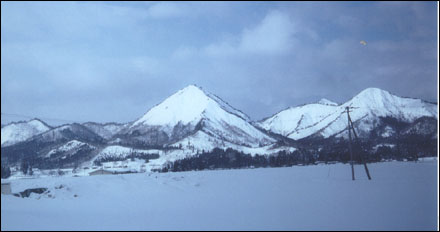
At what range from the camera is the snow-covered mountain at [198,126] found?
107 meters

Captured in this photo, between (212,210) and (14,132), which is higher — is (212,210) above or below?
below

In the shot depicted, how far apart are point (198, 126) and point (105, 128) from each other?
94294mm

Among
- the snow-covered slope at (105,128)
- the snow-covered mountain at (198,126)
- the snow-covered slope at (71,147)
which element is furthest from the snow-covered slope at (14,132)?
the snow-covered mountain at (198,126)

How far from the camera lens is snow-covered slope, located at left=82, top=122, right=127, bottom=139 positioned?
161ft

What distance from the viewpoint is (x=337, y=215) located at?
1240cm

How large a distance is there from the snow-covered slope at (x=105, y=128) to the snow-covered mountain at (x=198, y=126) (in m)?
13.7

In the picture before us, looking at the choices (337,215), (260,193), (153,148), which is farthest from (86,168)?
(153,148)

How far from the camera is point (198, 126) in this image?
154625 mm

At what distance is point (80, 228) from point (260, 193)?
10751 mm

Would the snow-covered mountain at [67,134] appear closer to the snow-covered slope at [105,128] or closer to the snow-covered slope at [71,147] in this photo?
the snow-covered slope at [71,147]

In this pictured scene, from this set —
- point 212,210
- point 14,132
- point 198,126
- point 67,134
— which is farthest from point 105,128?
point 198,126

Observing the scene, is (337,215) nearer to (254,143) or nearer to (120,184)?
(120,184)

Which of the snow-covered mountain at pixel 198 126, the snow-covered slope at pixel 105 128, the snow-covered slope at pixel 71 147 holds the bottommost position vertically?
the snow-covered slope at pixel 71 147

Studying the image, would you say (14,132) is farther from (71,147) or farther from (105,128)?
(105,128)
